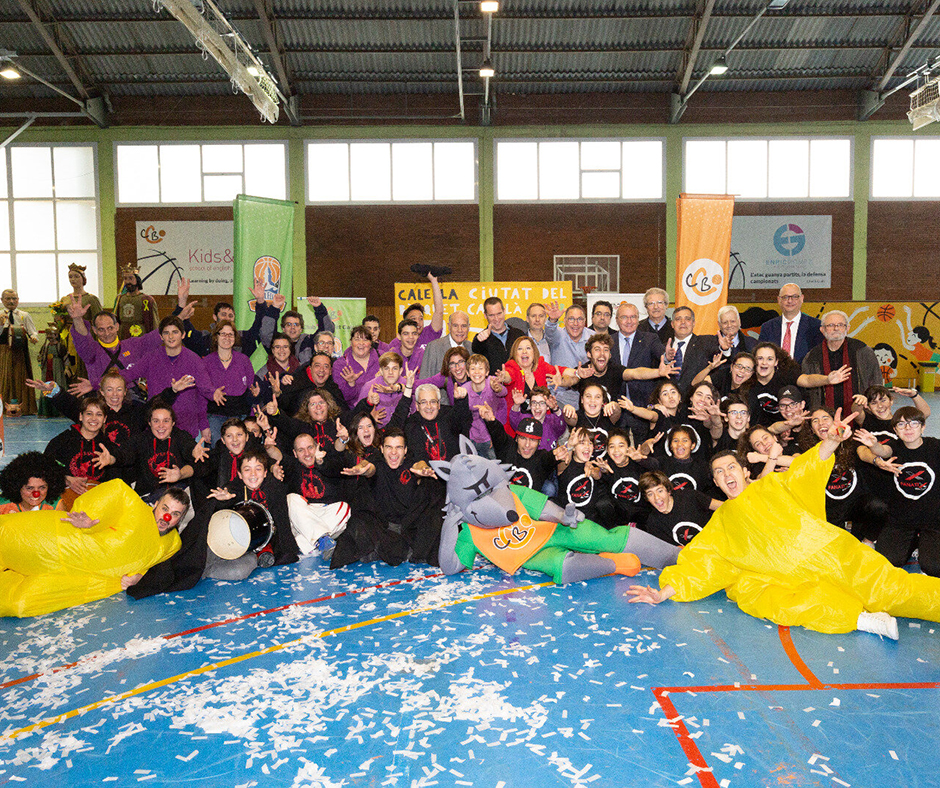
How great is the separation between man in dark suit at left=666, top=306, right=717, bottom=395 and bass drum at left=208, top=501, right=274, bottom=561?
14.0 feet

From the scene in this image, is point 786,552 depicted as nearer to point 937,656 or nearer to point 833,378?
point 937,656

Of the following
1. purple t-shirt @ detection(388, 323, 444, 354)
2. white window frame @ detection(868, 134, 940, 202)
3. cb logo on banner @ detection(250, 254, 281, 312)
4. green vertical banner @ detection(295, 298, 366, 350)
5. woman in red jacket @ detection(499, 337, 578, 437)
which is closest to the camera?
woman in red jacket @ detection(499, 337, 578, 437)

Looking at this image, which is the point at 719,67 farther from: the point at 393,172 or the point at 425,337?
the point at 425,337

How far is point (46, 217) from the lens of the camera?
2027 cm

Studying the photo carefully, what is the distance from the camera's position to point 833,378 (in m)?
6.28

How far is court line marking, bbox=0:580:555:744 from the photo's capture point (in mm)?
3516

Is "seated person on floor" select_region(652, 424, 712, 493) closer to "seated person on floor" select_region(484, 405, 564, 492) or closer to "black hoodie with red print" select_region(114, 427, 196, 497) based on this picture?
"seated person on floor" select_region(484, 405, 564, 492)

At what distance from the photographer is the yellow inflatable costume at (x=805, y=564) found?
14.5ft

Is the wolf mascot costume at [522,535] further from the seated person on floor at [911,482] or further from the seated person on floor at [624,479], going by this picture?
the seated person on floor at [911,482]

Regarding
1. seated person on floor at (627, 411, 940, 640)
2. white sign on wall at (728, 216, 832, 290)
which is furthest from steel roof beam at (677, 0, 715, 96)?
seated person on floor at (627, 411, 940, 640)

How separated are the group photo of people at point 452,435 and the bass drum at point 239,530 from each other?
18mm

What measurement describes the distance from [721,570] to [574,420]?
2229 millimetres

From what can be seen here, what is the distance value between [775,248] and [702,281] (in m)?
12.0

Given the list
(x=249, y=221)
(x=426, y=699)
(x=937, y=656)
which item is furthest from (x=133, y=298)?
(x=937, y=656)
